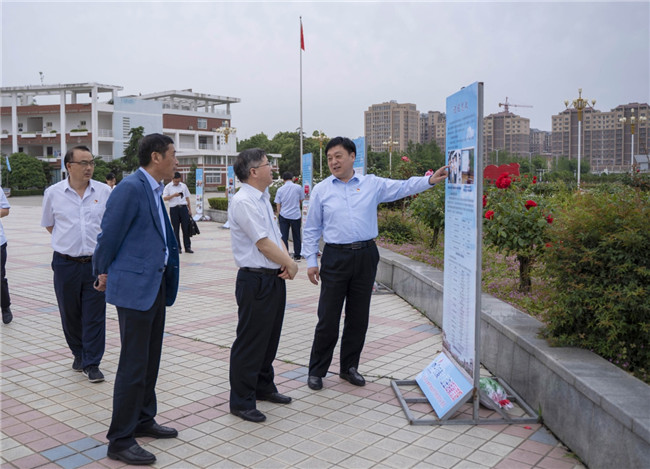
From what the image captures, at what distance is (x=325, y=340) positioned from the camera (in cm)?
452

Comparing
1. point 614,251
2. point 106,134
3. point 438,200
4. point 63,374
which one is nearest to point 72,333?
point 63,374

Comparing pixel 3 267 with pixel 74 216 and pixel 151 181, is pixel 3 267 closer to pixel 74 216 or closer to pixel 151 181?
pixel 74 216

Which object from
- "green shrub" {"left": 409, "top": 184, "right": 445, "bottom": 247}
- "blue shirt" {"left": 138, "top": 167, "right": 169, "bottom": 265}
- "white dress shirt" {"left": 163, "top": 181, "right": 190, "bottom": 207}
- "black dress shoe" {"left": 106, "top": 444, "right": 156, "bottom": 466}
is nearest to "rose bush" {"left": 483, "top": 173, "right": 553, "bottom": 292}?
"green shrub" {"left": 409, "top": 184, "right": 445, "bottom": 247}

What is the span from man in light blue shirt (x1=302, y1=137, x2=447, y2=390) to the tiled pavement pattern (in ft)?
1.08

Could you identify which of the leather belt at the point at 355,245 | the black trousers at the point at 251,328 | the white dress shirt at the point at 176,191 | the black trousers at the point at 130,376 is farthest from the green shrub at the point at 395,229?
the black trousers at the point at 130,376

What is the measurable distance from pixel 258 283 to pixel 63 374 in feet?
7.20

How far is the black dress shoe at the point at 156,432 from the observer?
3586 millimetres

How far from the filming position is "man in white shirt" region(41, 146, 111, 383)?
4.71 m

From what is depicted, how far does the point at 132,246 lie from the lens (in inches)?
132

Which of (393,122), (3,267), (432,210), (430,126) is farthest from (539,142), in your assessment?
(3,267)

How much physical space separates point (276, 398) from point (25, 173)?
54.2m

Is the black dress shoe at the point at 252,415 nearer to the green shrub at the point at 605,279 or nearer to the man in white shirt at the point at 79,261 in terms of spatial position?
the man in white shirt at the point at 79,261

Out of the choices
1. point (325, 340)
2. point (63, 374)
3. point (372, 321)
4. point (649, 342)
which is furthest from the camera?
point (372, 321)

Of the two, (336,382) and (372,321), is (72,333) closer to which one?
(336,382)
